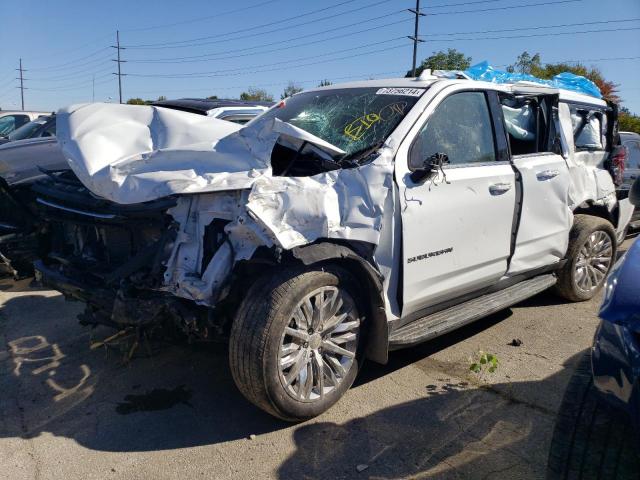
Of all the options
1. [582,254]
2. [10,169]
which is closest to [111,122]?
[10,169]

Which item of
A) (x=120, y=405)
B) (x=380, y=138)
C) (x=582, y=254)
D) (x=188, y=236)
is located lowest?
(x=120, y=405)

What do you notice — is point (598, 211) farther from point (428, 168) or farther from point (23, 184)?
point (23, 184)

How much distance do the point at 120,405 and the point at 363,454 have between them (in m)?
1.57

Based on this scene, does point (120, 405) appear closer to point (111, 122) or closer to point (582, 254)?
point (111, 122)

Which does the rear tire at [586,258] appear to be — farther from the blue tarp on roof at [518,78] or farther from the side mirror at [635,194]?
the side mirror at [635,194]

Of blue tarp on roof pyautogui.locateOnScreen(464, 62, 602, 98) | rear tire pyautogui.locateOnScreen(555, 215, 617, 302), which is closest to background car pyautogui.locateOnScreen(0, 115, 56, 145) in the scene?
blue tarp on roof pyautogui.locateOnScreen(464, 62, 602, 98)

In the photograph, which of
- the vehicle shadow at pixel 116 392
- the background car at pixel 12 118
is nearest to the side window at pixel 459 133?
the vehicle shadow at pixel 116 392

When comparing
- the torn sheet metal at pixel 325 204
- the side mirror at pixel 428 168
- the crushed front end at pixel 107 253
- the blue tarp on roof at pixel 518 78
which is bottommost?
the crushed front end at pixel 107 253

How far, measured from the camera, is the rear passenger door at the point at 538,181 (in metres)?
4.24

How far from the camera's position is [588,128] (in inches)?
206

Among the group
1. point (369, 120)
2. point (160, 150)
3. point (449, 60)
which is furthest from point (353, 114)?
point (449, 60)

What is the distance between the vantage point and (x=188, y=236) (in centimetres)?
304

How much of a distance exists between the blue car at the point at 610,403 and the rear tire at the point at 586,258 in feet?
9.64

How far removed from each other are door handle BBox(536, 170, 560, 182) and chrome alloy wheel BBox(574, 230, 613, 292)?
0.91 m
